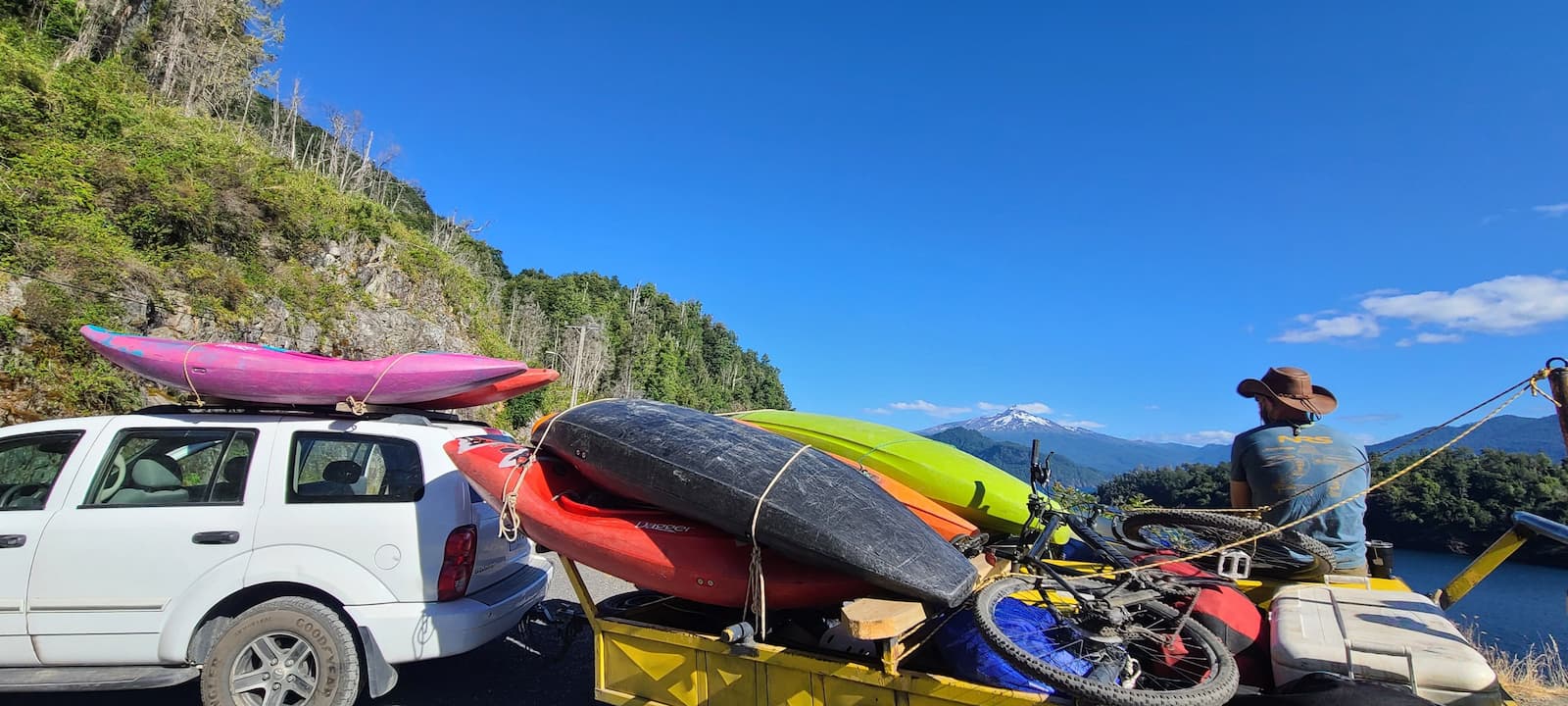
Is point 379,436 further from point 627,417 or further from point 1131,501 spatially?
point 1131,501

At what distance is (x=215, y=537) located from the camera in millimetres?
3896

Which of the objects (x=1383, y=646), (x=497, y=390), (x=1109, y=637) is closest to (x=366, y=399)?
(x=497, y=390)

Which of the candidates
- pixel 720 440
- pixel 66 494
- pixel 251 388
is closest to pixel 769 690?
pixel 720 440

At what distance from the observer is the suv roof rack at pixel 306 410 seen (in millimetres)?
4469

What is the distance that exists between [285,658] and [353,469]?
1.12 meters

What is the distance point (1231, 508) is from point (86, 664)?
23.2 ft

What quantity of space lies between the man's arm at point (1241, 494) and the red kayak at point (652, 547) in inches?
128

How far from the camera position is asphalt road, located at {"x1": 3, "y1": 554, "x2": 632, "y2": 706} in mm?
4484

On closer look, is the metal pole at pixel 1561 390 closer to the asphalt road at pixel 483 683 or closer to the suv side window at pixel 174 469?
the asphalt road at pixel 483 683

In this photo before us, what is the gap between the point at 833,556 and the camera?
288 cm

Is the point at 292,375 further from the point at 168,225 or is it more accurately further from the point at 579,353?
the point at 579,353

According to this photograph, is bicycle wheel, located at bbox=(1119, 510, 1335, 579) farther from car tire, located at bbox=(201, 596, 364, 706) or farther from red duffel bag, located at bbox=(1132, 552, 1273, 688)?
car tire, located at bbox=(201, 596, 364, 706)

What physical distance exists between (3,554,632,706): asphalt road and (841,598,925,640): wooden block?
251cm

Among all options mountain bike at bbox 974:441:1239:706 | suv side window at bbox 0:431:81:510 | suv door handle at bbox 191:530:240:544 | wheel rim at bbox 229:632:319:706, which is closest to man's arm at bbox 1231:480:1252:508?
mountain bike at bbox 974:441:1239:706
